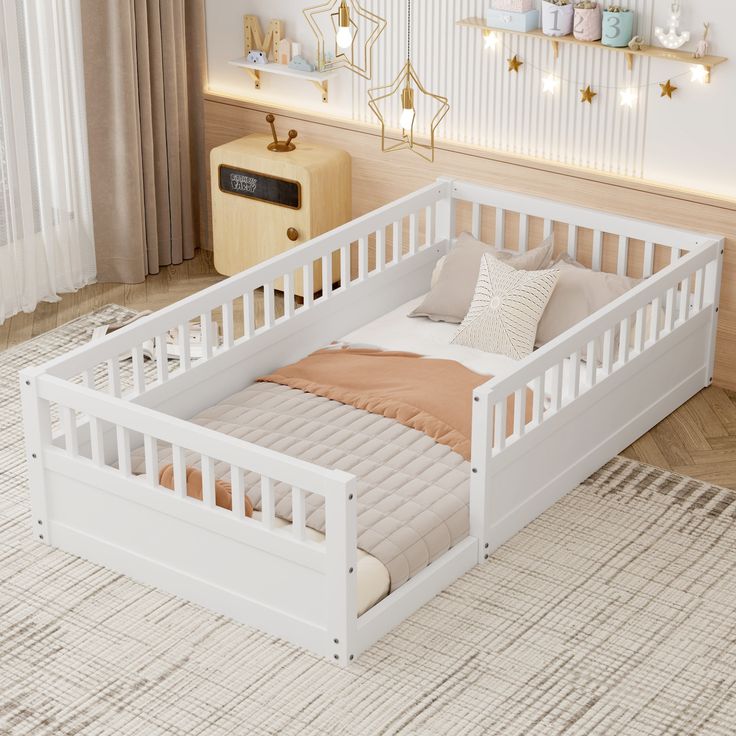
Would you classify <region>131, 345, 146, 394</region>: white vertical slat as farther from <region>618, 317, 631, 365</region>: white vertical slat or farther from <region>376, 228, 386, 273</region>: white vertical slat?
<region>618, 317, 631, 365</region>: white vertical slat

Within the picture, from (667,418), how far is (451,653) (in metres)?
1.42

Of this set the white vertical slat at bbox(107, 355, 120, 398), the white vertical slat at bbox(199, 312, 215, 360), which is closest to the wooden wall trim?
the white vertical slat at bbox(199, 312, 215, 360)

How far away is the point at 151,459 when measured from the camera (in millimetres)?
3217

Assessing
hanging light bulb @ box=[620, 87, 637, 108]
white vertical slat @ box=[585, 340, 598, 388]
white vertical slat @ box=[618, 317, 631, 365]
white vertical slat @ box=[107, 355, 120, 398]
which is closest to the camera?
white vertical slat @ box=[107, 355, 120, 398]

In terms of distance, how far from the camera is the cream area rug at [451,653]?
2.91m

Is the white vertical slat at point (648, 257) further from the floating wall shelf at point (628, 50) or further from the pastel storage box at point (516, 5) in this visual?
the pastel storage box at point (516, 5)

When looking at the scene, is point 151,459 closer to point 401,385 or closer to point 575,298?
point 401,385

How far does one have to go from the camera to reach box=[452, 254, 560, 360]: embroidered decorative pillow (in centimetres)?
409

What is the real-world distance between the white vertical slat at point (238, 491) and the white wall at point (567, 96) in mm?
1964

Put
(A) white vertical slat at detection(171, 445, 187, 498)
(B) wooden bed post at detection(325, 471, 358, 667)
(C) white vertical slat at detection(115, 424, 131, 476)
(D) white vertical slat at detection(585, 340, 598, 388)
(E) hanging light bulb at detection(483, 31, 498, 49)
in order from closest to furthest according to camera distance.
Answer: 1. (B) wooden bed post at detection(325, 471, 358, 667)
2. (A) white vertical slat at detection(171, 445, 187, 498)
3. (C) white vertical slat at detection(115, 424, 131, 476)
4. (D) white vertical slat at detection(585, 340, 598, 388)
5. (E) hanging light bulb at detection(483, 31, 498, 49)

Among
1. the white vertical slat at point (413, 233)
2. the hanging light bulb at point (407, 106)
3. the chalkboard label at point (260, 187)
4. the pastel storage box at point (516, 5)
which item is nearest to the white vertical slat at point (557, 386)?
the hanging light bulb at point (407, 106)

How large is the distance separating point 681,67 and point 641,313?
0.85m

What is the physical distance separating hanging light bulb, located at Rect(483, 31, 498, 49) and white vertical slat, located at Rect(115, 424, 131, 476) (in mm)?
2022

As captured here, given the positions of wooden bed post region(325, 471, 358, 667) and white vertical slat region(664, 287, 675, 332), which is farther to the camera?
white vertical slat region(664, 287, 675, 332)
